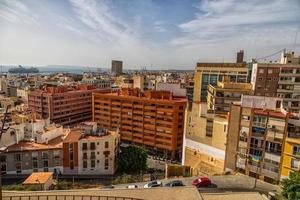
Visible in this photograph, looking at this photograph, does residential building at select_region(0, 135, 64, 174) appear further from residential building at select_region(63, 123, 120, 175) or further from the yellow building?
the yellow building

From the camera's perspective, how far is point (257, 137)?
16406 mm

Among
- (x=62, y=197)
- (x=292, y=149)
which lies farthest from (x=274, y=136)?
(x=62, y=197)

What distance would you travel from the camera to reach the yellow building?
49.1ft

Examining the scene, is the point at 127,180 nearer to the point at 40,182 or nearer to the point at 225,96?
the point at 40,182

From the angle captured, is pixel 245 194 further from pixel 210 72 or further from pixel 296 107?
pixel 210 72

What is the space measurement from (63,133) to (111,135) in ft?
19.5

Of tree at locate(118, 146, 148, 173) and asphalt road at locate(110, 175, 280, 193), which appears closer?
asphalt road at locate(110, 175, 280, 193)

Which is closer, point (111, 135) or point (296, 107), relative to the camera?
point (111, 135)

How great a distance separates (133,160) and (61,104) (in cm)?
2219

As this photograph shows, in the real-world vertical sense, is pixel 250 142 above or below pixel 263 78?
below

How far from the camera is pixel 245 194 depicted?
10008 millimetres

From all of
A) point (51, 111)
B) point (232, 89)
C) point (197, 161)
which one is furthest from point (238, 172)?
point (51, 111)

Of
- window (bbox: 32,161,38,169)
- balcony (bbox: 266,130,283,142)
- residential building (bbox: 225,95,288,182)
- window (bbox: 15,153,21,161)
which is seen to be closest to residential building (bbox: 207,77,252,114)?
residential building (bbox: 225,95,288,182)

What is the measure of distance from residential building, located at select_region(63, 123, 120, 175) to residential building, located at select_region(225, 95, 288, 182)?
9.91 meters
